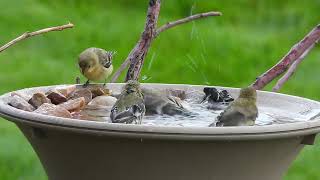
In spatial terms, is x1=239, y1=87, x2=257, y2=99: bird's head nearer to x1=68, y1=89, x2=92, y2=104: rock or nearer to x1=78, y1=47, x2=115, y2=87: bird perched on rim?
x1=68, y1=89, x2=92, y2=104: rock

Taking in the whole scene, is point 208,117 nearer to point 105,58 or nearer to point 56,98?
point 56,98

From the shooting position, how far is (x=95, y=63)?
10.0ft

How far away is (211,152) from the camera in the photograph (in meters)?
1.83

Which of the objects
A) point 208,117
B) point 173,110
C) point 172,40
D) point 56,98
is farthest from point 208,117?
point 172,40

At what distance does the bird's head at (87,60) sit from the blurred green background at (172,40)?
2.09 meters

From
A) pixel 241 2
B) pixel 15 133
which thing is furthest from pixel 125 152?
pixel 241 2

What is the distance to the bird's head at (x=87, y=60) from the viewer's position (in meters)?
3.01

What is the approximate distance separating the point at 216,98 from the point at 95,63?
74cm

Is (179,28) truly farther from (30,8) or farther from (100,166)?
(100,166)

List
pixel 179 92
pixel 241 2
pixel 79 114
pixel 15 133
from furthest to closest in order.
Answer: pixel 241 2, pixel 15 133, pixel 179 92, pixel 79 114

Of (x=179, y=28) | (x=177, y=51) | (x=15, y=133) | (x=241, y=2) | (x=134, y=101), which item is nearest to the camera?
(x=134, y=101)

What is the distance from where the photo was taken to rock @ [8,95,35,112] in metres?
2.11

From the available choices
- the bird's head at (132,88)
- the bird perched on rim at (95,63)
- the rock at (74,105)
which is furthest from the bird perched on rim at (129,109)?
the bird perched on rim at (95,63)

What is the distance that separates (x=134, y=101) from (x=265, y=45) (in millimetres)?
4833
